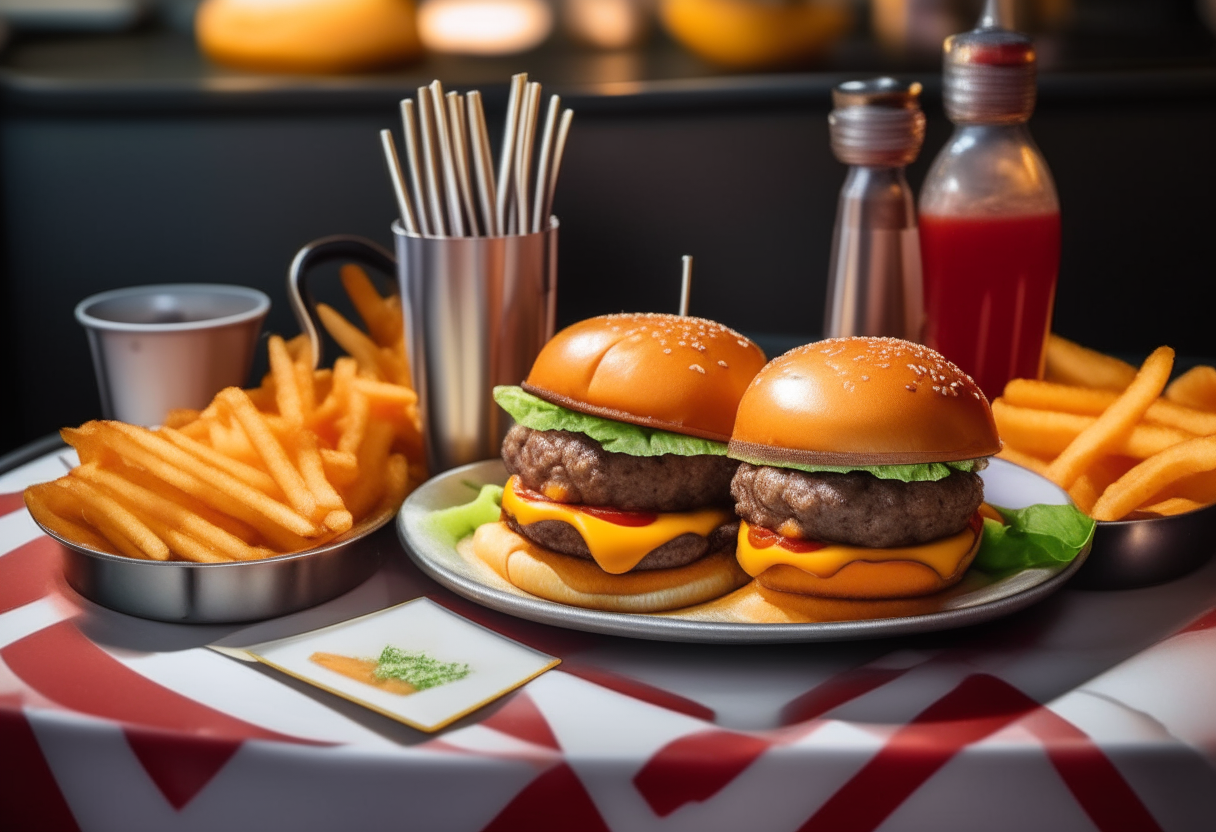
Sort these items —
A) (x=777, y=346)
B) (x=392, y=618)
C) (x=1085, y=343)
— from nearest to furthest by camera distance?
(x=392, y=618), (x=777, y=346), (x=1085, y=343)

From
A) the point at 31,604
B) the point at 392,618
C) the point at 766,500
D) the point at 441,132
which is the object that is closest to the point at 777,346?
the point at 441,132

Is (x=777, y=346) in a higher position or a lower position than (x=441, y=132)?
lower

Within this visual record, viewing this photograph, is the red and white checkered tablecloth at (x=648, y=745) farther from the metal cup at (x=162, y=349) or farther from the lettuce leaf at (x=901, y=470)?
the metal cup at (x=162, y=349)

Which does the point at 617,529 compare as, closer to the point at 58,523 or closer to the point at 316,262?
the point at 58,523

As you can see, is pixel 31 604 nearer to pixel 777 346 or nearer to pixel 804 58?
pixel 777 346

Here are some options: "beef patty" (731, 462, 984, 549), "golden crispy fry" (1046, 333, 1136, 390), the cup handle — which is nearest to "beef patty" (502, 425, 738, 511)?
"beef patty" (731, 462, 984, 549)

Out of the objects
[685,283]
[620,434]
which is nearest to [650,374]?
[620,434]

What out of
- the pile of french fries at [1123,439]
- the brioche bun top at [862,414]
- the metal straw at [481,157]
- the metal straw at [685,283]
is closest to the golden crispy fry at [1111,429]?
the pile of french fries at [1123,439]
